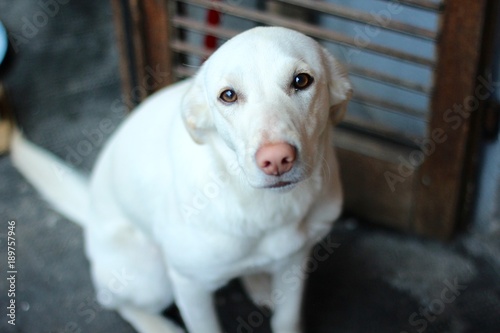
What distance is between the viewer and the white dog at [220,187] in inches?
48.9

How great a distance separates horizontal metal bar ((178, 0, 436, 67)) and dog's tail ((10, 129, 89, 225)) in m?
0.52

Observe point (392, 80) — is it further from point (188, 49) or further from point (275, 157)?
point (275, 157)

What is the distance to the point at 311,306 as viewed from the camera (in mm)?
1875

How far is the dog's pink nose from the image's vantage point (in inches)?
47.4

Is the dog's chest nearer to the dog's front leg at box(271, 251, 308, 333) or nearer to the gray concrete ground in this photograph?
the dog's front leg at box(271, 251, 308, 333)

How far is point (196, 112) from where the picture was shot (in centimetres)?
135

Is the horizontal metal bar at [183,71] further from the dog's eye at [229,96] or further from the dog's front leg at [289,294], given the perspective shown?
the dog's eye at [229,96]

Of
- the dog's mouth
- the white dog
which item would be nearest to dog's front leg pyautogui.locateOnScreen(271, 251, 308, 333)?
the white dog

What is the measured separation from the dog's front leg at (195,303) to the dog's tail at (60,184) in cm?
42

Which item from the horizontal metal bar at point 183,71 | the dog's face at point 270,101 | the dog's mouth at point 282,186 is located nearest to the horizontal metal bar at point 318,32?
the horizontal metal bar at point 183,71

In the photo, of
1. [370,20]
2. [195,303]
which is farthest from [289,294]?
[370,20]

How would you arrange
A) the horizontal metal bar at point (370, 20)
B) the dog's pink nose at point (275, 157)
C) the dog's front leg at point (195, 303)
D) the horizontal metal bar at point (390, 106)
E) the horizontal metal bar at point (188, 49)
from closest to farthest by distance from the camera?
the dog's pink nose at point (275, 157) < the dog's front leg at point (195, 303) < the horizontal metal bar at point (370, 20) < the horizontal metal bar at point (390, 106) < the horizontal metal bar at point (188, 49)

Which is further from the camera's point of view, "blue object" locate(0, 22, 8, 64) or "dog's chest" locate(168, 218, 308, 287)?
"blue object" locate(0, 22, 8, 64)

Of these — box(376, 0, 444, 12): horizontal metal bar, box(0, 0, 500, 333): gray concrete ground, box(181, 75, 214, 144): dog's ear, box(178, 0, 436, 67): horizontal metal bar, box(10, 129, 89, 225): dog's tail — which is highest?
box(376, 0, 444, 12): horizontal metal bar
